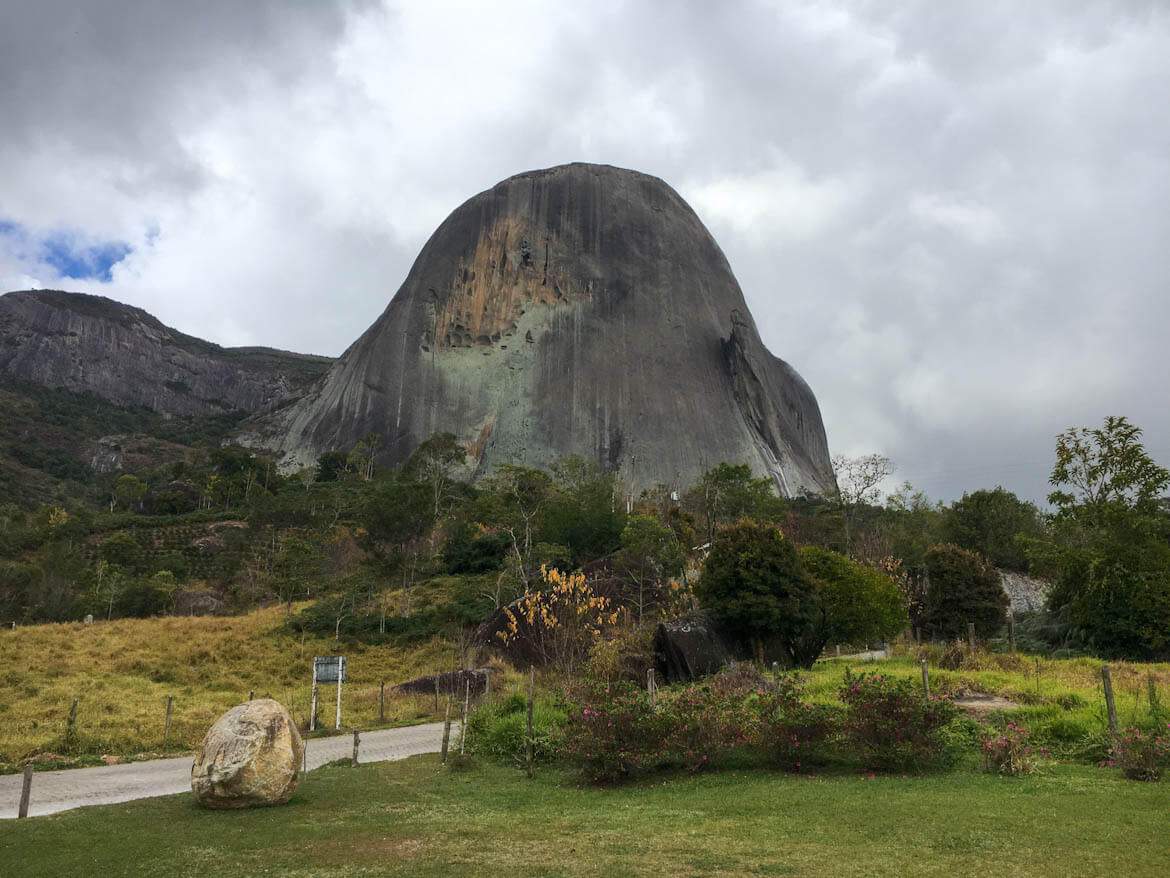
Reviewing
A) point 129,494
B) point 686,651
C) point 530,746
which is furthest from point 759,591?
point 129,494

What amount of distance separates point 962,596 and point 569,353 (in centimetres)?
5064

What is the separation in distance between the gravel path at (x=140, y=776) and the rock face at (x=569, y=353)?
2071 inches

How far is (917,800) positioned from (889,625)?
16329 millimetres

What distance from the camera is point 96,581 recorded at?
42.8 metres

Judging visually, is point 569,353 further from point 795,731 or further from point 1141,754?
point 1141,754

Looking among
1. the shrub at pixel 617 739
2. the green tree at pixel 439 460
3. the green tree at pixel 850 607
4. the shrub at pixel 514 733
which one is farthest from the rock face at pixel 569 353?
the shrub at pixel 617 739

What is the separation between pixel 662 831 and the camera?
23.7 feet

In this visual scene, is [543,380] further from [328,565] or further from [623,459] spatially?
[328,565]

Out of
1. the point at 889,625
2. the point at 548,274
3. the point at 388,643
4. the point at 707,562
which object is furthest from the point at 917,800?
the point at 548,274

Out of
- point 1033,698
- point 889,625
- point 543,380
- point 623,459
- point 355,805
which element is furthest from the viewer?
point 543,380

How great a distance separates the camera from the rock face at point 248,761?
9016 millimetres

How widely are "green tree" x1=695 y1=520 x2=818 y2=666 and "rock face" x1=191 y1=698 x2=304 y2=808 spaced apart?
509 inches

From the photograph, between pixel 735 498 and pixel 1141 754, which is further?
pixel 735 498

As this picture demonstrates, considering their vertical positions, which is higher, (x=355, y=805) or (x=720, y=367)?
(x=720, y=367)
